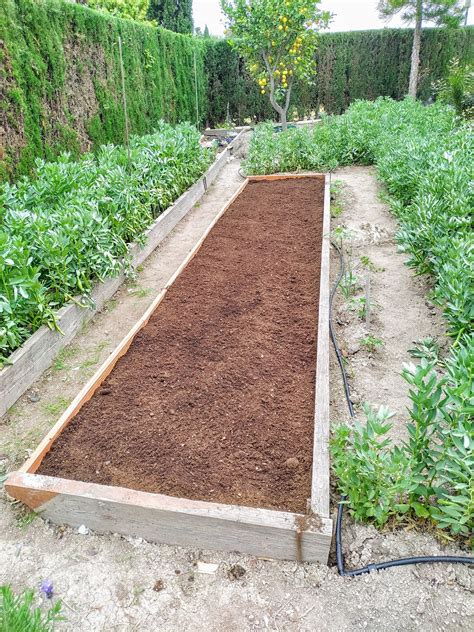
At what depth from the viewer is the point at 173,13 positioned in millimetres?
18047

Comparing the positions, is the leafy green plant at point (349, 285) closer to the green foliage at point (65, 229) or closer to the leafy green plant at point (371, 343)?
the leafy green plant at point (371, 343)

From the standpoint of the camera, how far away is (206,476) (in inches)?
86.7

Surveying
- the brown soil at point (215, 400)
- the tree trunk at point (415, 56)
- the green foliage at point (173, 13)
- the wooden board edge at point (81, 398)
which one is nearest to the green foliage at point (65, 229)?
the wooden board edge at point (81, 398)

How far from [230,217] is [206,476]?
4.39m

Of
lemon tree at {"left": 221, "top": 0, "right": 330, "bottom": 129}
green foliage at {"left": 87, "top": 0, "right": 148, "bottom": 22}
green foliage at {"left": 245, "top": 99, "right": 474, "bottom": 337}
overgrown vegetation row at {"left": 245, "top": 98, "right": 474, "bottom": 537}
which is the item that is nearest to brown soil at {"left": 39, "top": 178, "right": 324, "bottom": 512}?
overgrown vegetation row at {"left": 245, "top": 98, "right": 474, "bottom": 537}

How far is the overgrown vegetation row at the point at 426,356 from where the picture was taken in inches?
70.2

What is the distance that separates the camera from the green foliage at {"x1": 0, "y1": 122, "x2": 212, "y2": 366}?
317 cm

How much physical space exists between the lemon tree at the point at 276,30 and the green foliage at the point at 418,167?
2120 mm

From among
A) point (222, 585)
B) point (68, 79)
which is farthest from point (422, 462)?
point (68, 79)

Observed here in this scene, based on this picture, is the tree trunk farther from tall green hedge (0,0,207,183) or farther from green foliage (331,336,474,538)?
green foliage (331,336,474,538)

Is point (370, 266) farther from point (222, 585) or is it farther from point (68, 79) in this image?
point (68, 79)

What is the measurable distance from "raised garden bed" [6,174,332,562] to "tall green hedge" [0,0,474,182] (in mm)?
3685

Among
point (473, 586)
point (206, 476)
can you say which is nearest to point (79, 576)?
point (206, 476)

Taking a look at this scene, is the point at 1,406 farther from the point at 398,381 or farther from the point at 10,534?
the point at 398,381
